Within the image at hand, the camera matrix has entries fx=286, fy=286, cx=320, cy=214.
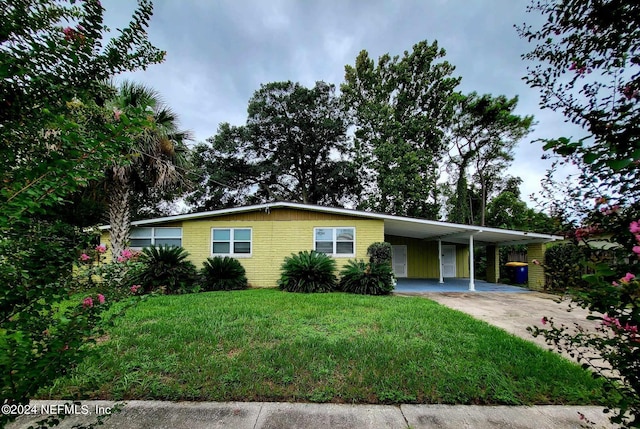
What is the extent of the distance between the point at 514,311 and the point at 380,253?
4.22m

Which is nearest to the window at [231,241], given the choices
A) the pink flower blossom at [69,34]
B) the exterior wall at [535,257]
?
the pink flower blossom at [69,34]

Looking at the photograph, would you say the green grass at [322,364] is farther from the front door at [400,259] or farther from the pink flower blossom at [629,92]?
the front door at [400,259]

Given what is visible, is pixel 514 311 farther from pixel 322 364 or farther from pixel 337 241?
pixel 322 364

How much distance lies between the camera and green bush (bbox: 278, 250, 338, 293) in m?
9.66

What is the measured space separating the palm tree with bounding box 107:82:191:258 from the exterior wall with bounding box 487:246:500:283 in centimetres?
1603

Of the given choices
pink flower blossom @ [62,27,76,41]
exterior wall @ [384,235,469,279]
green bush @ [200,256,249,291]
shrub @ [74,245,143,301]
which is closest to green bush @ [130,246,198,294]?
green bush @ [200,256,249,291]

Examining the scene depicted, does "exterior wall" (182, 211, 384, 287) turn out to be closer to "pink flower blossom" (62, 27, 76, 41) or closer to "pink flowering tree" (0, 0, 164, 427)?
"pink flowering tree" (0, 0, 164, 427)

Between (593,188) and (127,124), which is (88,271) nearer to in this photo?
(127,124)

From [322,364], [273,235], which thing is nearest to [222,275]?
[273,235]

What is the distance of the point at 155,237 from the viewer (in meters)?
11.6

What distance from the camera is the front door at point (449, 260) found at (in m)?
17.4

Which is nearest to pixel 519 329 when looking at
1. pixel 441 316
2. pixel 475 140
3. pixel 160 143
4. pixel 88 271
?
pixel 441 316

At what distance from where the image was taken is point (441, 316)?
6020 mm

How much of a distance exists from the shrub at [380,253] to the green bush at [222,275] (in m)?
4.87
